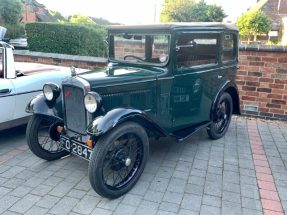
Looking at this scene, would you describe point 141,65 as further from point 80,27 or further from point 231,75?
point 80,27

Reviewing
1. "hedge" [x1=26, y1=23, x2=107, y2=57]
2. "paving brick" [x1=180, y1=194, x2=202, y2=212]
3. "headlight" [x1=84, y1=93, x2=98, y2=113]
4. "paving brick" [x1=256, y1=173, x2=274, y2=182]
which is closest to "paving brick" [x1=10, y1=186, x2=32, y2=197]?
"headlight" [x1=84, y1=93, x2=98, y2=113]

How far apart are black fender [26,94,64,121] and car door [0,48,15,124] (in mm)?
643

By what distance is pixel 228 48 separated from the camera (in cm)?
452

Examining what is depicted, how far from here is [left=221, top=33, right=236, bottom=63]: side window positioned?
4.36 meters

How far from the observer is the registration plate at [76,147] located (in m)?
2.97

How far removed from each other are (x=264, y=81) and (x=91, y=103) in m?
4.10

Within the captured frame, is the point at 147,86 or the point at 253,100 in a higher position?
the point at 147,86

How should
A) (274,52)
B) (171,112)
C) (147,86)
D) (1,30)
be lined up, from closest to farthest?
(147,86)
(171,112)
(1,30)
(274,52)

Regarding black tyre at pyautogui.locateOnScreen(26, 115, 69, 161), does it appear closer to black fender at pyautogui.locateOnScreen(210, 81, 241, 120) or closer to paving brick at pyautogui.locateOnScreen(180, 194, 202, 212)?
paving brick at pyautogui.locateOnScreen(180, 194, 202, 212)

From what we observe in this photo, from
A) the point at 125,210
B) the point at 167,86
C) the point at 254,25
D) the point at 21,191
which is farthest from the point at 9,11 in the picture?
the point at 125,210

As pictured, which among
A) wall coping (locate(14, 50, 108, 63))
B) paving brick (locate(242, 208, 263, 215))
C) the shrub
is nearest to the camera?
paving brick (locate(242, 208, 263, 215))

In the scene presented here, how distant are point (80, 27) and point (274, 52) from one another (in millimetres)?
5243

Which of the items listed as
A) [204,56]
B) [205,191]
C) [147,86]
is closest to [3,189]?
[147,86]

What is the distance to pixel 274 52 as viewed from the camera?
5.52 m
